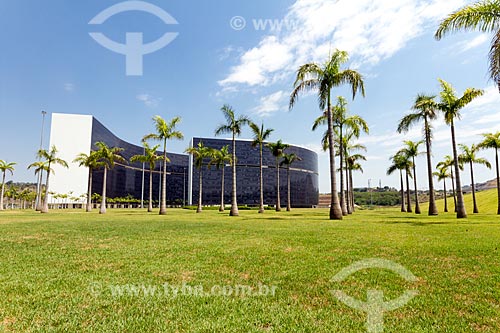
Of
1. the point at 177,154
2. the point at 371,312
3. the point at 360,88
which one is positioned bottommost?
the point at 371,312

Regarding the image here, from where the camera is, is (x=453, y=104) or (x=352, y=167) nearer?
(x=453, y=104)

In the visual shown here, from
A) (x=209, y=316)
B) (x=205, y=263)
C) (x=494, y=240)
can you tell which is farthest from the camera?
(x=494, y=240)

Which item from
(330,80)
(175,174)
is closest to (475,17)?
(330,80)

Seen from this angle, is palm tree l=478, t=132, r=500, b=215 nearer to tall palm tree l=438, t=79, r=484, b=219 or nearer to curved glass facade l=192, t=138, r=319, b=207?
tall palm tree l=438, t=79, r=484, b=219

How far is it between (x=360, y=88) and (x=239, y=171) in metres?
92.1

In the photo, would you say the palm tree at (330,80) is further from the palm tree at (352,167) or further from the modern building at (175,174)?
the modern building at (175,174)

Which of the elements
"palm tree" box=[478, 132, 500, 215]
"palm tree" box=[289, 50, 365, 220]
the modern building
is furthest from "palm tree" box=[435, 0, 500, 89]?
the modern building

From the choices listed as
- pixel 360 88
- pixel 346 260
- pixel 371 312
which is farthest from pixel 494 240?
pixel 360 88

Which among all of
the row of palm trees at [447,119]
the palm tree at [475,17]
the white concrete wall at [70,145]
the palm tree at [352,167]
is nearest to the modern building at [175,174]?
the white concrete wall at [70,145]

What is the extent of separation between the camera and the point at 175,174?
398 ft

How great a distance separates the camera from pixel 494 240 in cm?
946

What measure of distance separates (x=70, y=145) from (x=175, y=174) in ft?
142

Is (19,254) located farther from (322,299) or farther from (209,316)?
(322,299)

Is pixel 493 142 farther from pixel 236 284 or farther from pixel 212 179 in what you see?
pixel 212 179
